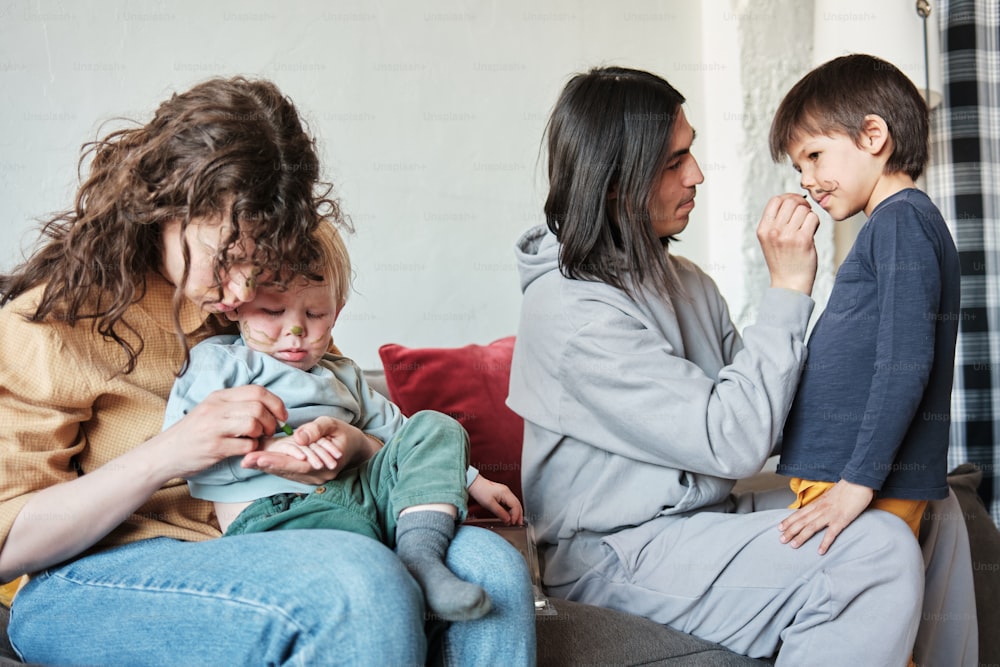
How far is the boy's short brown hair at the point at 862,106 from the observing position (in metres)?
1.59

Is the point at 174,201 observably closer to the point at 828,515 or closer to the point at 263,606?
the point at 263,606

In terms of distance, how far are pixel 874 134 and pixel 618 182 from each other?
0.45m

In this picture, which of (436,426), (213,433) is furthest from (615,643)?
(213,433)

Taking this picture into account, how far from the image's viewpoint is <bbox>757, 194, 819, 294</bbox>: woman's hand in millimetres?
1515

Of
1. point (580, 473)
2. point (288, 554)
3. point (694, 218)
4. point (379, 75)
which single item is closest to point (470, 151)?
point (379, 75)

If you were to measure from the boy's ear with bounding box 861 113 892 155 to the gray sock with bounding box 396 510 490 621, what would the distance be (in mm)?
962

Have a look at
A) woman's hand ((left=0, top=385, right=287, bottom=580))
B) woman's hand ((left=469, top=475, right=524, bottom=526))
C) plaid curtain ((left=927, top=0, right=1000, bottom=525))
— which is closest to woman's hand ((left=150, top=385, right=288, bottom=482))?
woman's hand ((left=0, top=385, right=287, bottom=580))

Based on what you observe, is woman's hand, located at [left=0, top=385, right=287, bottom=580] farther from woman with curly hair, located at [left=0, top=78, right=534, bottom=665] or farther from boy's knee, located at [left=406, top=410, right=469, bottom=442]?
boy's knee, located at [left=406, top=410, right=469, bottom=442]

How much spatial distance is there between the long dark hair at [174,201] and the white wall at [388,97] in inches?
34.6

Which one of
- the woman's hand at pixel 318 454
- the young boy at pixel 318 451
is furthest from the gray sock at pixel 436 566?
the woman's hand at pixel 318 454

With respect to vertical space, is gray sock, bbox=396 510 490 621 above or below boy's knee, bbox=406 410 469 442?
below

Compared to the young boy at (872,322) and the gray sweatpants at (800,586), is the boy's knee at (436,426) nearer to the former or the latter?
the gray sweatpants at (800,586)

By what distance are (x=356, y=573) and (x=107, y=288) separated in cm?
55

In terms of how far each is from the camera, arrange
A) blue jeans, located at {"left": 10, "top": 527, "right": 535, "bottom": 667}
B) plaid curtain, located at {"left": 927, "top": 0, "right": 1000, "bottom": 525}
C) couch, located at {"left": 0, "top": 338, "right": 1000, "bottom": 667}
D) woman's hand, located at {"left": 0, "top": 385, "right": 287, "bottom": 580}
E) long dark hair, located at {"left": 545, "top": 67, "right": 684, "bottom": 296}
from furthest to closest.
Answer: plaid curtain, located at {"left": 927, "top": 0, "right": 1000, "bottom": 525} < couch, located at {"left": 0, "top": 338, "right": 1000, "bottom": 667} < long dark hair, located at {"left": 545, "top": 67, "right": 684, "bottom": 296} < woman's hand, located at {"left": 0, "top": 385, "right": 287, "bottom": 580} < blue jeans, located at {"left": 10, "top": 527, "right": 535, "bottom": 667}
